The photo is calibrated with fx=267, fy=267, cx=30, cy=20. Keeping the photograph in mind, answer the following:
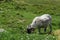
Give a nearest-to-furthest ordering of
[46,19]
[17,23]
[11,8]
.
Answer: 1. [46,19]
2. [17,23]
3. [11,8]

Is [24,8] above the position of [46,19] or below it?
below

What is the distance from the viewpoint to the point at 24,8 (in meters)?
41.1

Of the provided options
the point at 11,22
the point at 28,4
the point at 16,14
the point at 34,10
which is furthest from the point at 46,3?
the point at 11,22

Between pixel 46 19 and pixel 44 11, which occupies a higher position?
pixel 46 19

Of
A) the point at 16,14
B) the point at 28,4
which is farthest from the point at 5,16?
the point at 28,4

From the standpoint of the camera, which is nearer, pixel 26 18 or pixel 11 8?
pixel 26 18

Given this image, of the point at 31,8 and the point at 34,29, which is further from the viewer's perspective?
the point at 31,8

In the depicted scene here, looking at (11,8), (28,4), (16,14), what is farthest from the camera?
(28,4)

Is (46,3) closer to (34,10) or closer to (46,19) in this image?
(34,10)

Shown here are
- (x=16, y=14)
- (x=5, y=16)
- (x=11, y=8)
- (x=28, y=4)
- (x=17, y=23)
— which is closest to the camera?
(x=17, y=23)

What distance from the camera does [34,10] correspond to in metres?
40.6

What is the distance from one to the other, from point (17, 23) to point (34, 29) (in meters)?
4.93

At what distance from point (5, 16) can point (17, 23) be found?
3.88 m

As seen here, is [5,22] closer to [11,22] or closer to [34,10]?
[11,22]
